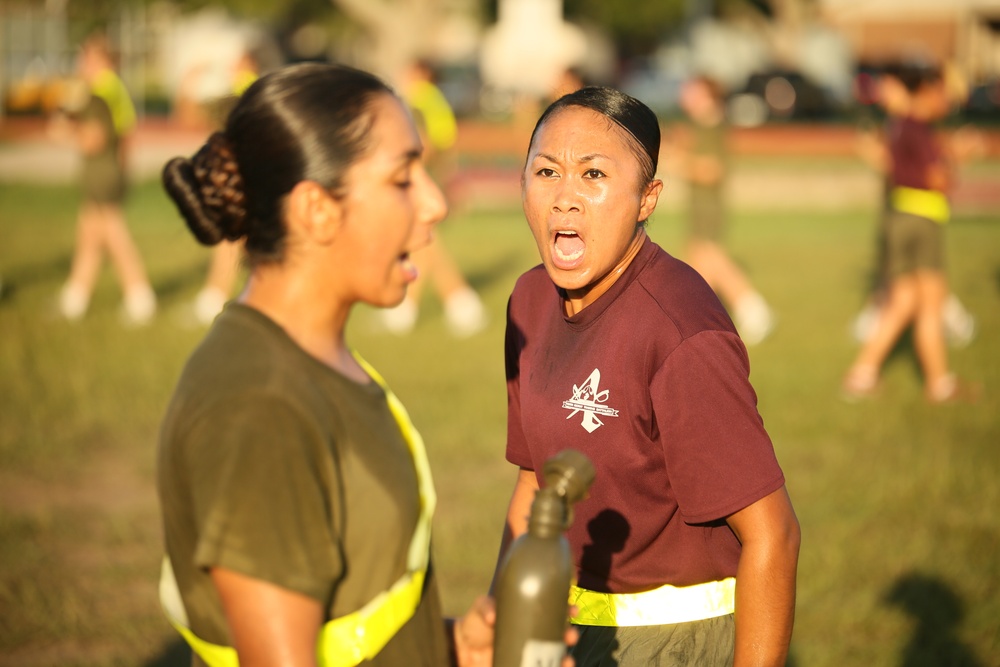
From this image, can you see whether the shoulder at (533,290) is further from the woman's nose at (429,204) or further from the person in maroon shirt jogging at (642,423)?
the woman's nose at (429,204)

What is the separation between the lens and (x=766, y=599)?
2.35 meters

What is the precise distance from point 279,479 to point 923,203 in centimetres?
789

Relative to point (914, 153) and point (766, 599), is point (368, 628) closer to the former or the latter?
point (766, 599)

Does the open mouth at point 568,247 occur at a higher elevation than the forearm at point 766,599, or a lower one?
higher

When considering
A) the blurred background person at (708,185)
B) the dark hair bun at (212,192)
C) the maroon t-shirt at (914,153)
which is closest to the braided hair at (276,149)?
the dark hair bun at (212,192)

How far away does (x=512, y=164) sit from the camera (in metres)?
28.3

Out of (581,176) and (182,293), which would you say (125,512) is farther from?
(182,293)

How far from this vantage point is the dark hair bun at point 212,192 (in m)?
2.01

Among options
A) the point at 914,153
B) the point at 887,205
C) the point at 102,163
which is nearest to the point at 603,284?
the point at 914,153

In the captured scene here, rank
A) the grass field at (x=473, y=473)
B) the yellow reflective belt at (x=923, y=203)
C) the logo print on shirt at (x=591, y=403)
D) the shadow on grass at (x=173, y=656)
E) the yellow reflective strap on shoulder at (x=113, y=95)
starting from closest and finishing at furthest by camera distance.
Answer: the logo print on shirt at (x=591, y=403) → the shadow on grass at (x=173, y=656) → the grass field at (x=473, y=473) → the yellow reflective belt at (x=923, y=203) → the yellow reflective strap on shoulder at (x=113, y=95)

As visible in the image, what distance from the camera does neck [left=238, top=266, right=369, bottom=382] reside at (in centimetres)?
193

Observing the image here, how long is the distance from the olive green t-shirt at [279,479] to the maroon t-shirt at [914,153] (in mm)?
7543

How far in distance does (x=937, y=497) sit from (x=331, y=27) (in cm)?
4823

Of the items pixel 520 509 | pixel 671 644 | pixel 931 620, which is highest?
pixel 520 509
